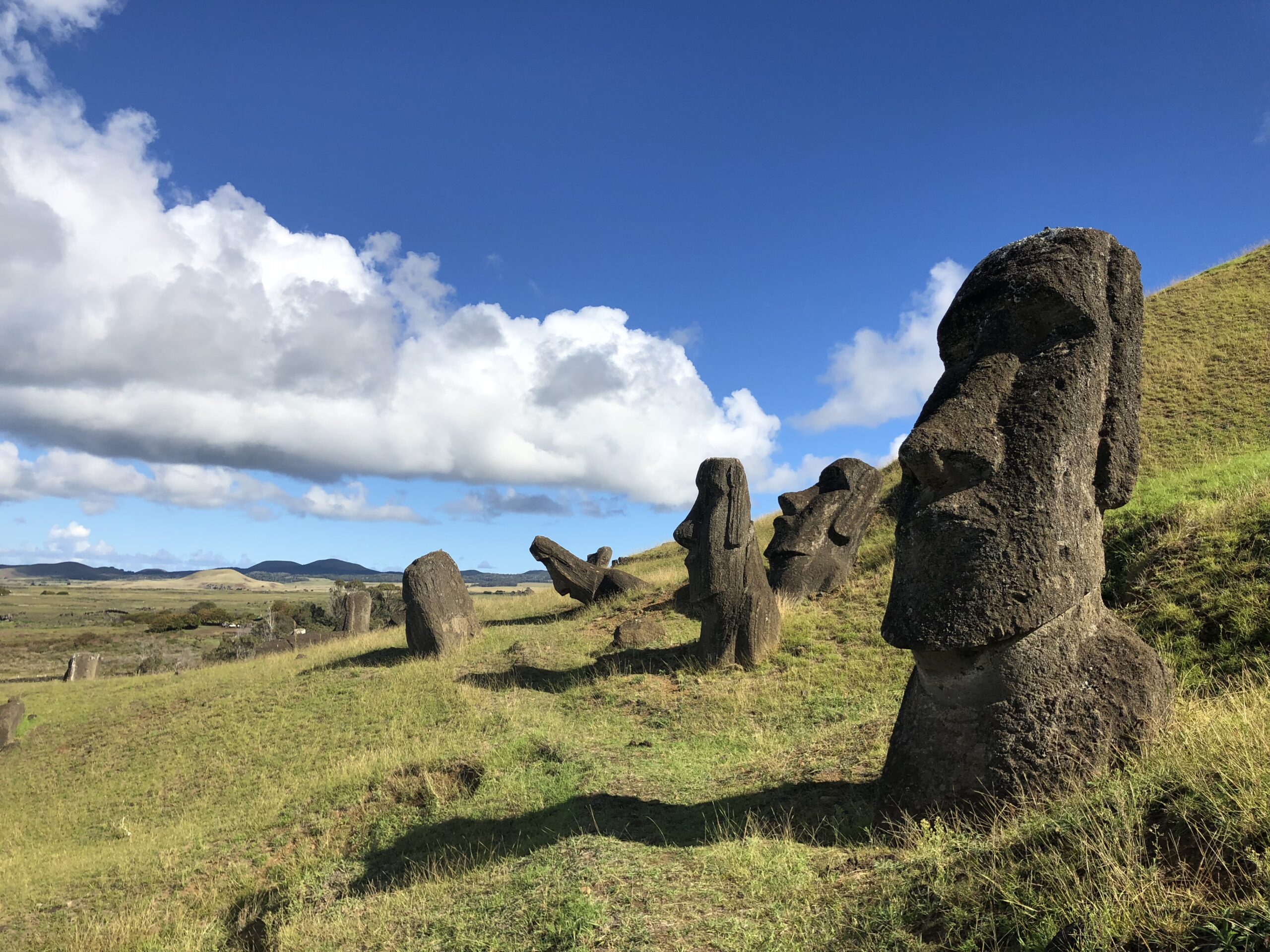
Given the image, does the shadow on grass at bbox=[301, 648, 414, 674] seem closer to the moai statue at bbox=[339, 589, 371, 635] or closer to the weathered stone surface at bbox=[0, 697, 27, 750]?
the weathered stone surface at bbox=[0, 697, 27, 750]

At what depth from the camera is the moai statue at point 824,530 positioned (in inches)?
615

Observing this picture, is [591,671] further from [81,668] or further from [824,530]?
[81,668]

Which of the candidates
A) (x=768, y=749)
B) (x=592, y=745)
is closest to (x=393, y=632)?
(x=592, y=745)

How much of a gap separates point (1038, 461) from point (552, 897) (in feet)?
14.1

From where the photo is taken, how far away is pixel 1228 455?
15109mm

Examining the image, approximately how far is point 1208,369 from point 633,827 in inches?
854

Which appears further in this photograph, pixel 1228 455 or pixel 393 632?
pixel 393 632

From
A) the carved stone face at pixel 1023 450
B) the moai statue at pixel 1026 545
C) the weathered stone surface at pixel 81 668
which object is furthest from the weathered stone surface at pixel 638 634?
the weathered stone surface at pixel 81 668

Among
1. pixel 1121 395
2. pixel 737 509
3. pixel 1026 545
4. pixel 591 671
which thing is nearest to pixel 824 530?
pixel 737 509

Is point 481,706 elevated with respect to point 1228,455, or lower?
lower

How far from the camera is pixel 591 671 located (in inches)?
532

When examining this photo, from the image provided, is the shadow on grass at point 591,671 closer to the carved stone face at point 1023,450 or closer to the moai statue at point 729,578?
the moai statue at point 729,578

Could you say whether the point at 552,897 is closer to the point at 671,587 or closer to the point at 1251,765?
the point at 1251,765

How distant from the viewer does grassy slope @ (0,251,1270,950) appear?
11.9 feet
